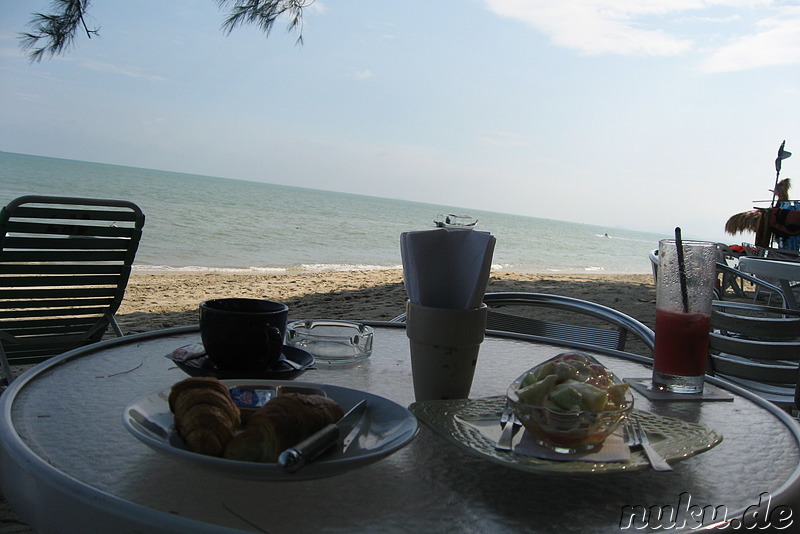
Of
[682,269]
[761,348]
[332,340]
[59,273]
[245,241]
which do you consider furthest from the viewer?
[245,241]

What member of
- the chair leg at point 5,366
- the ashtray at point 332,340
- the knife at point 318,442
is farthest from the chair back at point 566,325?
→ the chair leg at point 5,366

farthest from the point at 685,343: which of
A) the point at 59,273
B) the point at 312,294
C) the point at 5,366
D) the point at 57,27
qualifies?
the point at 312,294

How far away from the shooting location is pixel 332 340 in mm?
1137

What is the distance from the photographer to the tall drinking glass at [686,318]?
0.96m

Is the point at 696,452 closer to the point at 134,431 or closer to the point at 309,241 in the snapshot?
the point at 134,431

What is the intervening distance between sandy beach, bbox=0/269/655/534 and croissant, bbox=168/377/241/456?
15.8ft

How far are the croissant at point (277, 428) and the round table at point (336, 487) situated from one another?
0.02 m

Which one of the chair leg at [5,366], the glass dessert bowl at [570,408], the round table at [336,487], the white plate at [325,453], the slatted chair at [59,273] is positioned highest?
the glass dessert bowl at [570,408]

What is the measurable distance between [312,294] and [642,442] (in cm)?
733

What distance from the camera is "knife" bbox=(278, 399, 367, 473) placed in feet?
1.61

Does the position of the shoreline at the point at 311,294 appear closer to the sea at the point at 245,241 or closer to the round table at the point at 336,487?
the sea at the point at 245,241

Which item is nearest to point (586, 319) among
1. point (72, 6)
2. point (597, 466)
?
point (72, 6)

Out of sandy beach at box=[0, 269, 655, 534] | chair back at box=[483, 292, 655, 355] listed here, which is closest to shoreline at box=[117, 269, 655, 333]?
sandy beach at box=[0, 269, 655, 534]

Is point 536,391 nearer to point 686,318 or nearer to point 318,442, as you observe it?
point 318,442
